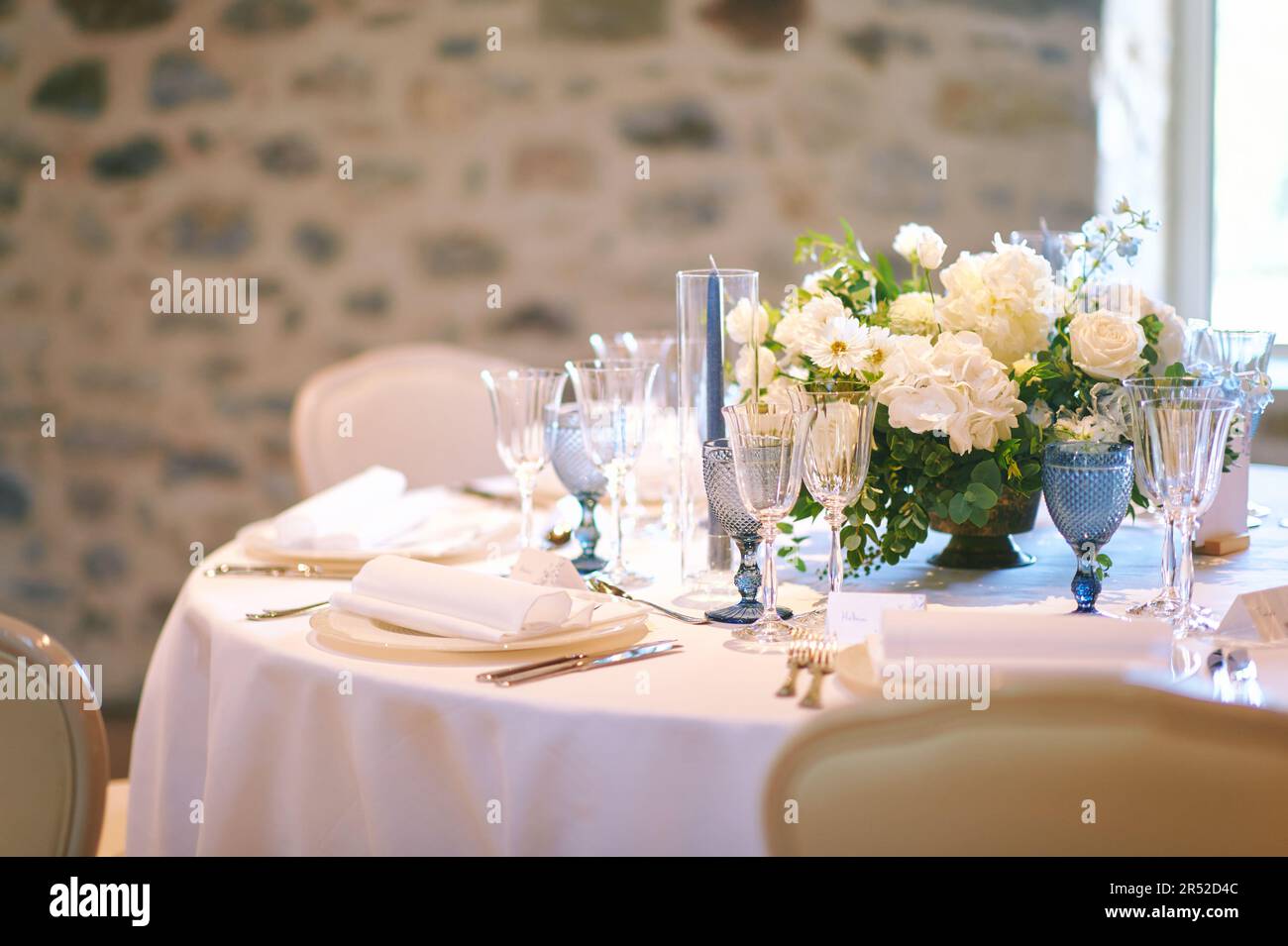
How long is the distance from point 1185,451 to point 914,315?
368 mm

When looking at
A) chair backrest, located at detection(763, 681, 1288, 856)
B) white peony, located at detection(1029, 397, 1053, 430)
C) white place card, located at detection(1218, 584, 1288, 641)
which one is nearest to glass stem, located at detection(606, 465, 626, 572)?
white peony, located at detection(1029, 397, 1053, 430)

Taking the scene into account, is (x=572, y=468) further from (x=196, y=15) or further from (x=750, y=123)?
(x=196, y=15)

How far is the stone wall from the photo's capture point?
3.50 m

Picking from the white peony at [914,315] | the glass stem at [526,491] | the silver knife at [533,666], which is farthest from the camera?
the glass stem at [526,491]

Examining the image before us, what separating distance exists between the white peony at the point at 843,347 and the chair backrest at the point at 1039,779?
0.73m

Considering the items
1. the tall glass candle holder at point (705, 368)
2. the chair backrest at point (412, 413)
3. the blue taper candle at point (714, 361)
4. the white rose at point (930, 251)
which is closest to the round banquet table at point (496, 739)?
the tall glass candle holder at point (705, 368)

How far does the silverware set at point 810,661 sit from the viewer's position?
1140mm

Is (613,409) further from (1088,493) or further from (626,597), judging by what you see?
(1088,493)

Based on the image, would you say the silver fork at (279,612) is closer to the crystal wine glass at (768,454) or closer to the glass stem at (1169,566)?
the crystal wine glass at (768,454)

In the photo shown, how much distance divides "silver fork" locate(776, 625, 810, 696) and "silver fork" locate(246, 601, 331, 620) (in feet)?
1.74

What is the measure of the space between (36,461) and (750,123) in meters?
2.12
